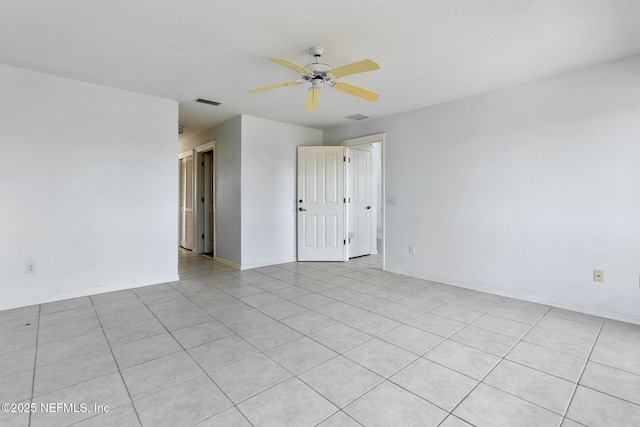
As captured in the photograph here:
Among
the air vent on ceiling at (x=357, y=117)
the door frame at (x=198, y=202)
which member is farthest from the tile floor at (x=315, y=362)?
the door frame at (x=198, y=202)

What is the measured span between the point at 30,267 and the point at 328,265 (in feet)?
12.3

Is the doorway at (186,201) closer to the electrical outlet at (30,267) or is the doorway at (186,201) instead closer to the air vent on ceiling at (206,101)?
the air vent on ceiling at (206,101)

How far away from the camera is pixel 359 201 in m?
5.83

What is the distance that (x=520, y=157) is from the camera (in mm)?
3420

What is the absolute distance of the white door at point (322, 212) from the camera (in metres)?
5.45

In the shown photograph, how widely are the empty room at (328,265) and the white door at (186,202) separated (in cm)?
185

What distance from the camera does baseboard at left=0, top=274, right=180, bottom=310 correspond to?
3.10 metres

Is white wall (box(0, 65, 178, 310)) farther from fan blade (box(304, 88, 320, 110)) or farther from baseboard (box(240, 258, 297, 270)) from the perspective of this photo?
fan blade (box(304, 88, 320, 110))

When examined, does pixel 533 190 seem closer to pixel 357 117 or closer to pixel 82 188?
pixel 357 117

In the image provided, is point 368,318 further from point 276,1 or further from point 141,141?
point 141,141

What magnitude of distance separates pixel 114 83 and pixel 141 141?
0.69 meters

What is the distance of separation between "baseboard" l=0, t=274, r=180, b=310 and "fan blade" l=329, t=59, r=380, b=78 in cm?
337

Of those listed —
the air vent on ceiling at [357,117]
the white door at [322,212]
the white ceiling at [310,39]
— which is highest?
the air vent on ceiling at [357,117]

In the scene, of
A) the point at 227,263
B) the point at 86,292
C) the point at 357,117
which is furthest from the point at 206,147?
the point at 86,292
